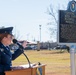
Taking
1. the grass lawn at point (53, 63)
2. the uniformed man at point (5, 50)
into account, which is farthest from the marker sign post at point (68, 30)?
the grass lawn at point (53, 63)

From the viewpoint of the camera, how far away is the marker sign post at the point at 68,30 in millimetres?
10453

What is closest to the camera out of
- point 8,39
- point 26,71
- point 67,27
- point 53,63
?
point 26,71

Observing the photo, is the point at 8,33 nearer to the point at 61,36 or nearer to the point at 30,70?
the point at 30,70

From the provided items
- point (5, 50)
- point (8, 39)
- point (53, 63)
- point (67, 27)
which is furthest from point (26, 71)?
point (53, 63)

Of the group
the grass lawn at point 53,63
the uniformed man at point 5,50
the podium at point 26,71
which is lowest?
the grass lawn at point 53,63

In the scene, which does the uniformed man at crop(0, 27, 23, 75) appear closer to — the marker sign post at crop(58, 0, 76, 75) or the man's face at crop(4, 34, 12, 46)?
the man's face at crop(4, 34, 12, 46)

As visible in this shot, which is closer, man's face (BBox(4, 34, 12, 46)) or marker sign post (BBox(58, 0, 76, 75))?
man's face (BBox(4, 34, 12, 46))

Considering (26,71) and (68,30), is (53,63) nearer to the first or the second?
(68,30)

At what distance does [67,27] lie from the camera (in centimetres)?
1062

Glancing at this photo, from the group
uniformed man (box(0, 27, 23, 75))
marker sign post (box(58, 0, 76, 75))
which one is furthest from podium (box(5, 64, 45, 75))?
marker sign post (box(58, 0, 76, 75))

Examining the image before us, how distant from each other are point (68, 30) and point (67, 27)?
10 cm

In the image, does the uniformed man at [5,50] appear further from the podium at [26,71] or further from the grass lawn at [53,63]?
the grass lawn at [53,63]

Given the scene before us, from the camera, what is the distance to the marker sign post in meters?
10.5

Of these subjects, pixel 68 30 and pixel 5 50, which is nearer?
pixel 5 50
